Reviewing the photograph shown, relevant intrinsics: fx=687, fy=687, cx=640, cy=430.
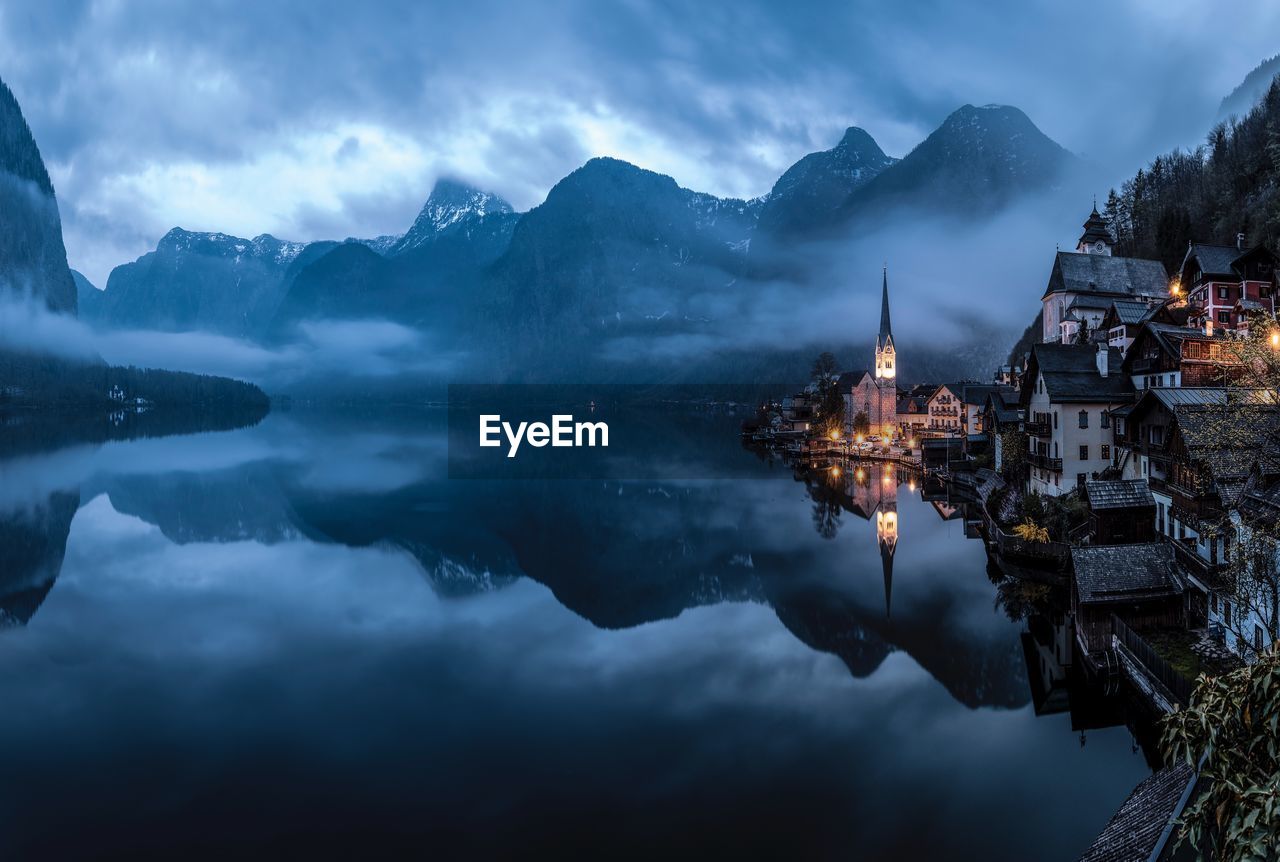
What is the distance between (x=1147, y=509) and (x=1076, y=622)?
9884 millimetres

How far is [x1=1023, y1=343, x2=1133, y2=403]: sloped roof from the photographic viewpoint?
4950cm

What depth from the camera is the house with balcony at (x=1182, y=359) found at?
40.7 metres

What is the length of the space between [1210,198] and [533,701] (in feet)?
396

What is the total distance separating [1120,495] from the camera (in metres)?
37.0

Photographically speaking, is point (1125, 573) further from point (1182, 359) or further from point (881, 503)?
point (881, 503)

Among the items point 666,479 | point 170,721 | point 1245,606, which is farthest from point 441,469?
point 1245,606

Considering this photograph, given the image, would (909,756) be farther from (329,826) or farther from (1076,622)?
(329,826)

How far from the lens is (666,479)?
9769 centimetres

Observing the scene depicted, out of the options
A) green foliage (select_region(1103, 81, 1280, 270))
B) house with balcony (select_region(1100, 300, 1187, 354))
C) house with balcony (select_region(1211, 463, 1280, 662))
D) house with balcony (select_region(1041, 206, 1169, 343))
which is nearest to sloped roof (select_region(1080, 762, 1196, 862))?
house with balcony (select_region(1211, 463, 1280, 662))

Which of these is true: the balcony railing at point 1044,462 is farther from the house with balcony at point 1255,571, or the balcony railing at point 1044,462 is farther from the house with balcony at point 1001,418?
the house with balcony at point 1255,571

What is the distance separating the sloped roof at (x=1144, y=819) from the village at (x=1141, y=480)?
75 millimetres

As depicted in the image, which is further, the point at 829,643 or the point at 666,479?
the point at 666,479

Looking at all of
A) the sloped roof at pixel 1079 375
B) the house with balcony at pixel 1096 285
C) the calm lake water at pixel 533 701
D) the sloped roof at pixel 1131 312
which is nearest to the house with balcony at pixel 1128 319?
the sloped roof at pixel 1131 312

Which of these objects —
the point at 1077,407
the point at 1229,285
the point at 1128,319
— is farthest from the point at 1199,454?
the point at 1229,285
